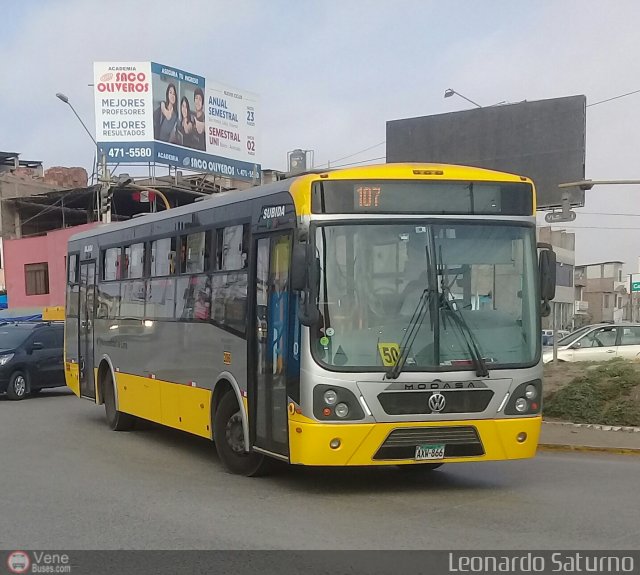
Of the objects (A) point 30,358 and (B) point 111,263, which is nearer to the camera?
(B) point 111,263

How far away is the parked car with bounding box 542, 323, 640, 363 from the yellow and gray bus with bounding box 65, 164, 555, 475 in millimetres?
12819

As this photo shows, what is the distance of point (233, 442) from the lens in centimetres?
990

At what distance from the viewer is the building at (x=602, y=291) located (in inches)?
3103

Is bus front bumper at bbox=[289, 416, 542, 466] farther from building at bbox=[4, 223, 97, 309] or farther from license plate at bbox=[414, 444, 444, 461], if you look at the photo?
building at bbox=[4, 223, 97, 309]

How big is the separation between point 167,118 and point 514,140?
76.2 ft

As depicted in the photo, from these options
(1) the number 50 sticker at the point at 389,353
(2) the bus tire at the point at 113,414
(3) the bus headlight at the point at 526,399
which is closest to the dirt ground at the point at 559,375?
(3) the bus headlight at the point at 526,399

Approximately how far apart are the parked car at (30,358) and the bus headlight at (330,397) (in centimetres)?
1406

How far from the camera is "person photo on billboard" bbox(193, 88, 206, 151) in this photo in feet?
152

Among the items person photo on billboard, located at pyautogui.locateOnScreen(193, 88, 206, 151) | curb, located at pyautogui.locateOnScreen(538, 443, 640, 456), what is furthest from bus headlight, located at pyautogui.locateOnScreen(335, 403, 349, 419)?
person photo on billboard, located at pyautogui.locateOnScreen(193, 88, 206, 151)

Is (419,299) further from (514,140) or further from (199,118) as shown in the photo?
(199,118)

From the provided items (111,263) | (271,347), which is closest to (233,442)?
(271,347)

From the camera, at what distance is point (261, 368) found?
913cm
